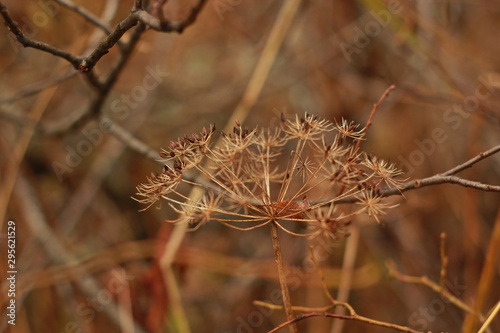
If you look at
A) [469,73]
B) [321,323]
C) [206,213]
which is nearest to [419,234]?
[321,323]

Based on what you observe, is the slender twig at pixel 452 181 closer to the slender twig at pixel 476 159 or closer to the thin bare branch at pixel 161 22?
the slender twig at pixel 476 159

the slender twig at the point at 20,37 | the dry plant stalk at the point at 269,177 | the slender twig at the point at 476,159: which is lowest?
the slender twig at the point at 476,159

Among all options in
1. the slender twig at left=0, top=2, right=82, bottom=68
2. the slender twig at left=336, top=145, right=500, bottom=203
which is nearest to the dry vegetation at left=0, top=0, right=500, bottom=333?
the slender twig at left=0, top=2, right=82, bottom=68

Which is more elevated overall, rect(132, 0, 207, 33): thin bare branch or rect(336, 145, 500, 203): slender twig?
rect(132, 0, 207, 33): thin bare branch

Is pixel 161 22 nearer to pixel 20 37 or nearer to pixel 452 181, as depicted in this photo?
pixel 20 37

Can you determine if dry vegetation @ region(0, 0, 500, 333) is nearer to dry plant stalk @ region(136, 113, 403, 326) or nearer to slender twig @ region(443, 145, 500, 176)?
dry plant stalk @ region(136, 113, 403, 326)

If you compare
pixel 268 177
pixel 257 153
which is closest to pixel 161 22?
pixel 268 177

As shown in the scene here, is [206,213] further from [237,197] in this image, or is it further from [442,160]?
[442,160]

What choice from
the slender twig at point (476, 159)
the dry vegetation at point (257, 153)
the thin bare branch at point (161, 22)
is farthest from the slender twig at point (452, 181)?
the dry vegetation at point (257, 153)
